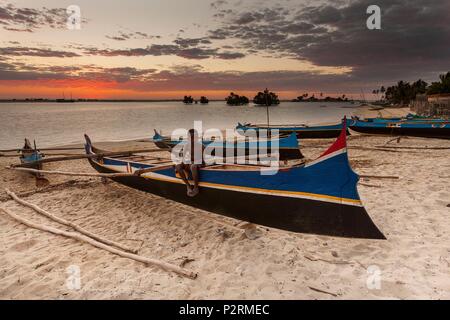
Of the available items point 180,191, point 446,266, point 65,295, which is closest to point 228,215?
point 180,191

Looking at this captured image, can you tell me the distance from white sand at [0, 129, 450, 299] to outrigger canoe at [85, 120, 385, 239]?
346mm

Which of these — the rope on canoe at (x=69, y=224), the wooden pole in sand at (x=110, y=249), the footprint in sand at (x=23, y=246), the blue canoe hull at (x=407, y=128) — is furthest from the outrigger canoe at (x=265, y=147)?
the blue canoe hull at (x=407, y=128)

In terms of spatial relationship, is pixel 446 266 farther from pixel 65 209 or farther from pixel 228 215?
pixel 65 209

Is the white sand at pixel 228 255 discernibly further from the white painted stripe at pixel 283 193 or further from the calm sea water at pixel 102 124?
the calm sea water at pixel 102 124

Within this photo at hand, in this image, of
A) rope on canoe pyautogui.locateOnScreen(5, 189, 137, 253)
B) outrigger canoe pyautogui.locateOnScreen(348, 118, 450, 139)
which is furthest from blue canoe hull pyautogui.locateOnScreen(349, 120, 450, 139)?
rope on canoe pyautogui.locateOnScreen(5, 189, 137, 253)

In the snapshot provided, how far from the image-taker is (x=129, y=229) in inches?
248

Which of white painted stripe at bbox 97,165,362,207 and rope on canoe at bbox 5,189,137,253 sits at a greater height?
white painted stripe at bbox 97,165,362,207

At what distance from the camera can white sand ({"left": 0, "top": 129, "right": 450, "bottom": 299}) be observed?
398 cm

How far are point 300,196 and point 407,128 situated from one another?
639 inches

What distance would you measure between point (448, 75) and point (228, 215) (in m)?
53.9

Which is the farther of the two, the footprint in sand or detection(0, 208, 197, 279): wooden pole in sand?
the footprint in sand

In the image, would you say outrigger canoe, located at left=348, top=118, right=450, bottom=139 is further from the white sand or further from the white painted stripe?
the white painted stripe

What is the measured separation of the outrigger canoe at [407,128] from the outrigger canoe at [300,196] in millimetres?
15218

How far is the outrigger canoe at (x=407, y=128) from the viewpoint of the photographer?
15898mm
